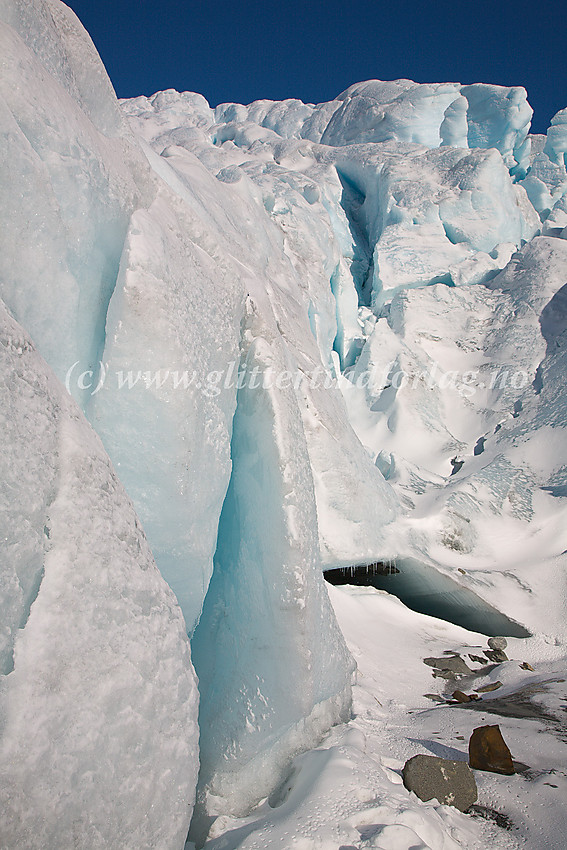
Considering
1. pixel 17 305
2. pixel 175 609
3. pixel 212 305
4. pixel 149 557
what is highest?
pixel 212 305

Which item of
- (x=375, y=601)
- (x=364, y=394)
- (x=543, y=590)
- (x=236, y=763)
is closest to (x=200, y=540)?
(x=236, y=763)

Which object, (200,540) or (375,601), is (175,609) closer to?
(200,540)

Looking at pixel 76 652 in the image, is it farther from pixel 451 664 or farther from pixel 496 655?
pixel 496 655

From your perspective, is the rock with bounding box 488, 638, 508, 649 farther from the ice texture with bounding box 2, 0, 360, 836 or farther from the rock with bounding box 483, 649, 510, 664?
the ice texture with bounding box 2, 0, 360, 836

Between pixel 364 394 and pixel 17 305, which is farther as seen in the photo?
pixel 364 394

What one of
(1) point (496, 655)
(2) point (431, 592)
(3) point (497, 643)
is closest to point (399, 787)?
(1) point (496, 655)

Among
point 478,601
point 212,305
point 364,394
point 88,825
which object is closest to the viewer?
point 88,825

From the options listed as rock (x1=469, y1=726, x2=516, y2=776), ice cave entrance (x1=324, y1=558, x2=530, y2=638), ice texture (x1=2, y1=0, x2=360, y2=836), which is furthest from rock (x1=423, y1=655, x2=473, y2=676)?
rock (x1=469, y1=726, x2=516, y2=776)
